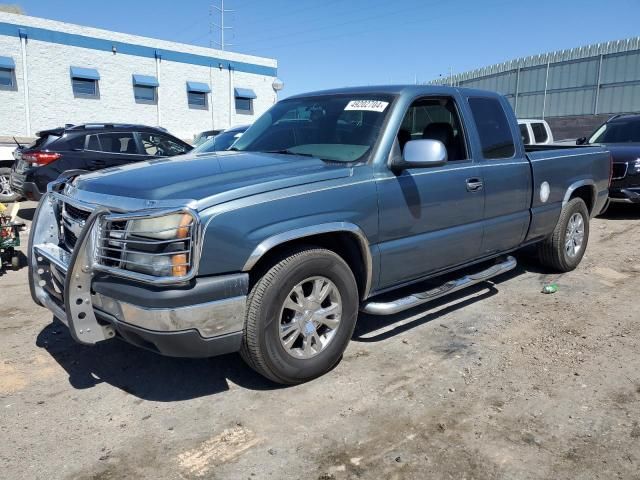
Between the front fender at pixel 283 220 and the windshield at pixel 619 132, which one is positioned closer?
the front fender at pixel 283 220

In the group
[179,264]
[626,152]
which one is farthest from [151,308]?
[626,152]

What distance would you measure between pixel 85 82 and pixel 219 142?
16.0 metres

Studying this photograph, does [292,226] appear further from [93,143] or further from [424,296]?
[93,143]

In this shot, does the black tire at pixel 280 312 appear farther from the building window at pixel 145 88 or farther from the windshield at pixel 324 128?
the building window at pixel 145 88

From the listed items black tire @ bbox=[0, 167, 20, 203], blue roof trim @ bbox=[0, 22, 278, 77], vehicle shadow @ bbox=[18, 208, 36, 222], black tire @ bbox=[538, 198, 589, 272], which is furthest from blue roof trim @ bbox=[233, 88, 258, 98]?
black tire @ bbox=[538, 198, 589, 272]

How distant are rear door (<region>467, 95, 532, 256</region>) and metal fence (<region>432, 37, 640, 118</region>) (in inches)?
670

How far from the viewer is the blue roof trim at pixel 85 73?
20.9m

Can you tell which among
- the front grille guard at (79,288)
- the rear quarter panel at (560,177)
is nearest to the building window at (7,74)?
the front grille guard at (79,288)

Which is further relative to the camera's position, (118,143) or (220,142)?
(118,143)

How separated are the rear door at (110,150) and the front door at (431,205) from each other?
22.2 feet

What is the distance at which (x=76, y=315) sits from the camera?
10.0 feet

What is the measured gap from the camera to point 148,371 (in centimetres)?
375

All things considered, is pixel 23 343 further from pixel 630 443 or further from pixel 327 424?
pixel 630 443

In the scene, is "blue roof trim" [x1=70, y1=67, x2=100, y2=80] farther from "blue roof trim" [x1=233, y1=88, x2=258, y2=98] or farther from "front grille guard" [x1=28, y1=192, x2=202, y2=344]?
"front grille guard" [x1=28, y1=192, x2=202, y2=344]
